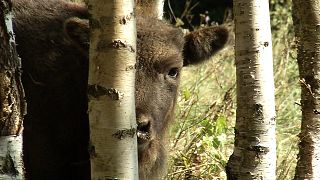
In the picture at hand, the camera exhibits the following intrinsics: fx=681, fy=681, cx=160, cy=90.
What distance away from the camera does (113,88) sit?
3174 millimetres

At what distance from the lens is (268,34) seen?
3.86 m

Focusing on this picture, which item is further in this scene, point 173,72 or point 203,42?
point 203,42

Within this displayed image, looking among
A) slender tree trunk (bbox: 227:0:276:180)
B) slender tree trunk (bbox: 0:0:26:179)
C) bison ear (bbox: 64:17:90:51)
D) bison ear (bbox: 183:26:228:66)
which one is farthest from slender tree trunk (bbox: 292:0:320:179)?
slender tree trunk (bbox: 0:0:26:179)

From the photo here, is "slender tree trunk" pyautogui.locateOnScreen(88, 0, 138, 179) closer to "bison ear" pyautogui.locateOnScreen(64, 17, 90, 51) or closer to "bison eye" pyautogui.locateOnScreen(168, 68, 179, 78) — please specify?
"bison ear" pyautogui.locateOnScreen(64, 17, 90, 51)

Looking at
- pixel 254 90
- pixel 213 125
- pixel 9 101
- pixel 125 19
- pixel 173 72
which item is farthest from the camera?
pixel 213 125

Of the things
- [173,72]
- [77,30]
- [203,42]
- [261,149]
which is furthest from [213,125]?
[261,149]

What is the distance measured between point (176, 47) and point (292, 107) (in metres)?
3.56

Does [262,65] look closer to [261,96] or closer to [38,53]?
[261,96]

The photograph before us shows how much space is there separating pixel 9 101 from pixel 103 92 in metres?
0.48

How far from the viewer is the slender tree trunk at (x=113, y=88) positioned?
3.15m

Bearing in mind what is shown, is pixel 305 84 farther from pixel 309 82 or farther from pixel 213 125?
pixel 213 125

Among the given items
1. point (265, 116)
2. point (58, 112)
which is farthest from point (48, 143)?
point (265, 116)

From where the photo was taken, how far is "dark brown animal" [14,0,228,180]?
15.2 feet

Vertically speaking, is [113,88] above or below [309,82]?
below
